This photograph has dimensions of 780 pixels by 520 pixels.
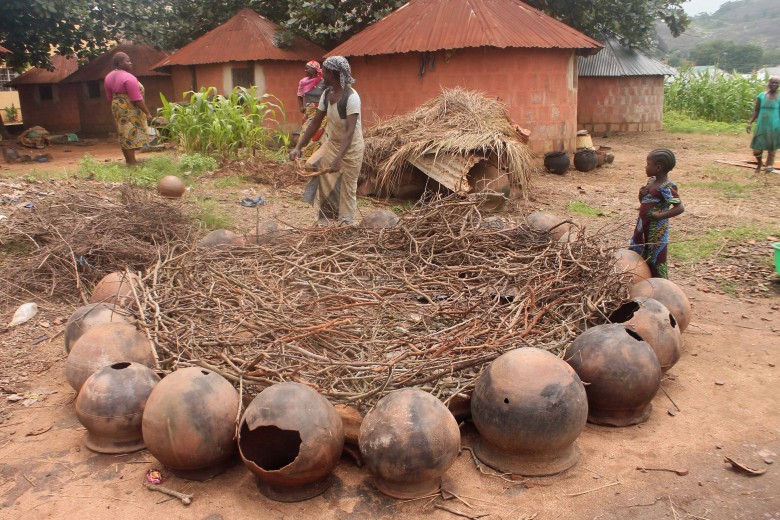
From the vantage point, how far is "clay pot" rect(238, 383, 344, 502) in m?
3.11

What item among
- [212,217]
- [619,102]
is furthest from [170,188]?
[619,102]

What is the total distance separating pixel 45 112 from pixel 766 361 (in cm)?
2212

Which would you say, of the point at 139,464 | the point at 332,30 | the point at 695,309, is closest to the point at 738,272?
the point at 695,309

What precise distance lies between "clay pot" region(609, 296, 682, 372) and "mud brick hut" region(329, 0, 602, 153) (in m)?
8.22

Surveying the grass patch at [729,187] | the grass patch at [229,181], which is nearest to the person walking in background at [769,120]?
the grass patch at [729,187]

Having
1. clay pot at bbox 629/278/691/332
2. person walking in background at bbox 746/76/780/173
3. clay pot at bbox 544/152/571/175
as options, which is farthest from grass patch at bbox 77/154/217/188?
person walking in background at bbox 746/76/780/173

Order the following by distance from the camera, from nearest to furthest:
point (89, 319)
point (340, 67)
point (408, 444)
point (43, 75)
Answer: point (408, 444) → point (89, 319) → point (340, 67) → point (43, 75)

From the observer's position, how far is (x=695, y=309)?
570 centimetres

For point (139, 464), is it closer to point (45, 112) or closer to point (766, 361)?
point (766, 361)

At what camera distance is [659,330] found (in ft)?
13.8

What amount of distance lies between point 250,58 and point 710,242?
11.3 meters

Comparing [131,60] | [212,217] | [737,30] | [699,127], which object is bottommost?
[212,217]

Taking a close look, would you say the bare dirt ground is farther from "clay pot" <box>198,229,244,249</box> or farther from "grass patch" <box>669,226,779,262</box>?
"clay pot" <box>198,229,244,249</box>

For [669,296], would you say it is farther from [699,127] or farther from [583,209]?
[699,127]
